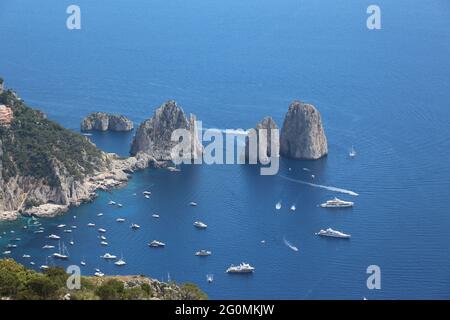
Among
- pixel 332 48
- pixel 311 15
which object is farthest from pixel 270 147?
pixel 311 15

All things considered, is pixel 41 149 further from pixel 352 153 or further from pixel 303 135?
pixel 352 153

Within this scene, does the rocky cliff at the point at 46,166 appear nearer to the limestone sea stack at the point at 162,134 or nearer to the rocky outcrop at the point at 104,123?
the limestone sea stack at the point at 162,134

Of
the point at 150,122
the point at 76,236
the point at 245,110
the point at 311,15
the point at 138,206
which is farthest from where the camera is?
the point at 311,15

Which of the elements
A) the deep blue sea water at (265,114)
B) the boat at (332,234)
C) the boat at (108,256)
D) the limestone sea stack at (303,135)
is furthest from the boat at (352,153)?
the boat at (108,256)

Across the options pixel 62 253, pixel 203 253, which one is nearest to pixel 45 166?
pixel 62 253

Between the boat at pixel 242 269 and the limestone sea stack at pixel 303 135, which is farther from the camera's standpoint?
the limestone sea stack at pixel 303 135
